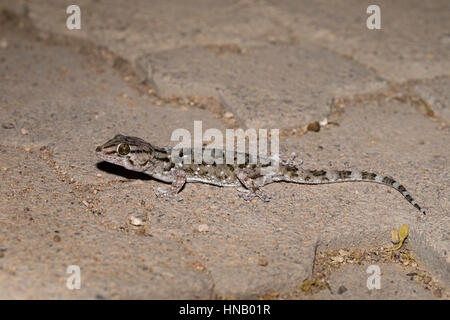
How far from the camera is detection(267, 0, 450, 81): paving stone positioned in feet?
19.9

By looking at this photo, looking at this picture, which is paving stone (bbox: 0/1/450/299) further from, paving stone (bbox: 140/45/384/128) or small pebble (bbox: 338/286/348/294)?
small pebble (bbox: 338/286/348/294)

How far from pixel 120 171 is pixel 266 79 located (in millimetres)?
2156

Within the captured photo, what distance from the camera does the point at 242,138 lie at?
4914mm

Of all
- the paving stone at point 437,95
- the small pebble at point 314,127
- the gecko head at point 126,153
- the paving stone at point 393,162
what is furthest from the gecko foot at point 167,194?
the paving stone at point 437,95

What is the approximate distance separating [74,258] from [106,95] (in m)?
2.57

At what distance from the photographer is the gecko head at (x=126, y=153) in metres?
4.21

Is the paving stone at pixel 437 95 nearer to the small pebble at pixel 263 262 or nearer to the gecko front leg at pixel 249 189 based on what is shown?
the gecko front leg at pixel 249 189

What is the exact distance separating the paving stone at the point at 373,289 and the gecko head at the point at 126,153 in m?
1.87

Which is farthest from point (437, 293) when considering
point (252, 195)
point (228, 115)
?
point (228, 115)

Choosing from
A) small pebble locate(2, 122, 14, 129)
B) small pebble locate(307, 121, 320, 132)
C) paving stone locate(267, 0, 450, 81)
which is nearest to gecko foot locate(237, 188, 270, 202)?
small pebble locate(307, 121, 320, 132)

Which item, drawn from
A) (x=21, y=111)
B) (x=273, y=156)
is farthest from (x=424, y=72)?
(x=21, y=111)

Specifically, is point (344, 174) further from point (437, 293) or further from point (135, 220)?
point (135, 220)
